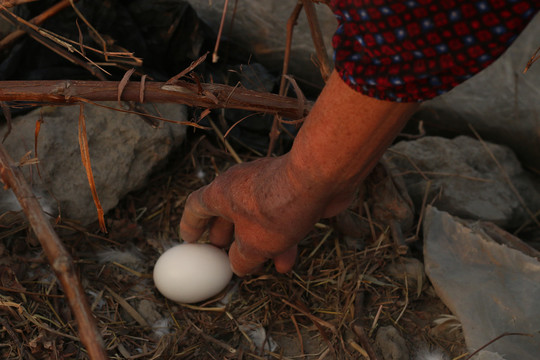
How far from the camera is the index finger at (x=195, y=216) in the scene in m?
1.31

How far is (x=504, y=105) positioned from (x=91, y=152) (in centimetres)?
151

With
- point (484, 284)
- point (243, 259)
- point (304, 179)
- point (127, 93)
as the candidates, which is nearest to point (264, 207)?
point (304, 179)

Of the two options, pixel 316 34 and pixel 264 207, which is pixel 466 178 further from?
pixel 264 207

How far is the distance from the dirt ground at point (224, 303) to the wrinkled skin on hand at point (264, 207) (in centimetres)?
21

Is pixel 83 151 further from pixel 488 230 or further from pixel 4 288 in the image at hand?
pixel 488 230

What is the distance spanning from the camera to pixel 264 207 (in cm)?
110

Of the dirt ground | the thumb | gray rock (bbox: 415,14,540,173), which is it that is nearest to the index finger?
the thumb

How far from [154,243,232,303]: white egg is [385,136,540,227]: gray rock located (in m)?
0.74

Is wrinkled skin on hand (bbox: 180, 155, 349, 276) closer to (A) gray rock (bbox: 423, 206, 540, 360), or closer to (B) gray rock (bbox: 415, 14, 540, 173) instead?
(A) gray rock (bbox: 423, 206, 540, 360)

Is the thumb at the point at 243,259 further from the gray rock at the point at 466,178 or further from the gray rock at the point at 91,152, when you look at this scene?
the gray rock at the point at 466,178

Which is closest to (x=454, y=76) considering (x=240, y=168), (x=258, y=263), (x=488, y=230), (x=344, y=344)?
(x=240, y=168)

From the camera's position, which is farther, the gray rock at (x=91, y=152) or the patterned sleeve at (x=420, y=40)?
the gray rock at (x=91, y=152)

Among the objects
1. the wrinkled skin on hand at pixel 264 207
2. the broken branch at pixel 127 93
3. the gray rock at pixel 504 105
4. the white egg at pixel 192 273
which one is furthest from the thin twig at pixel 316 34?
the gray rock at pixel 504 105

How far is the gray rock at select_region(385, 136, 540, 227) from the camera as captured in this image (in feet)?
5.86
